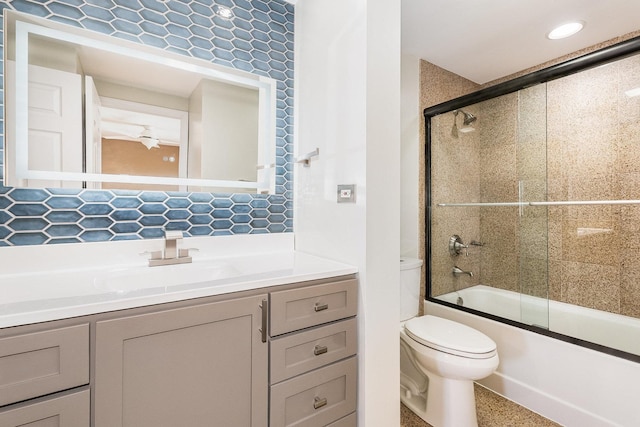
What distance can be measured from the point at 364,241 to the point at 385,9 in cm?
98

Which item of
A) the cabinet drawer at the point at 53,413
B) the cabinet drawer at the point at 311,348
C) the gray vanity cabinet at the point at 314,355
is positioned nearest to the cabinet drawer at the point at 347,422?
the gray vanity cabinet at the point at 314,355

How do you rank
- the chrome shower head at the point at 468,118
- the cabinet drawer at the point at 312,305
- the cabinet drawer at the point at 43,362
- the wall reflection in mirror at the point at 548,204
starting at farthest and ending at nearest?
the chrome shower head at the point at 468,118 < the wall reflection in mirror at the point at 548,204 < the cabinet drawer at the point at 312,305 < the cabinet drawer at the point at 43,362

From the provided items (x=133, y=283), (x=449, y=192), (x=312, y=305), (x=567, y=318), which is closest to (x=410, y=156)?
(x=449, y=192)

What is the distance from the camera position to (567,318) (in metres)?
1.90

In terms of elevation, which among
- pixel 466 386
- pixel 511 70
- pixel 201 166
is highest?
pixel 511 70

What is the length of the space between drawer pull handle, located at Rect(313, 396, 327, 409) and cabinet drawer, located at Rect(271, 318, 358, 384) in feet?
0.43

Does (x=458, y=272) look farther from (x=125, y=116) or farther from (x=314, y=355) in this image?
(x=125, y=116)

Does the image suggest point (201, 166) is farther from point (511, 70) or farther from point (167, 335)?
point (511, 70)

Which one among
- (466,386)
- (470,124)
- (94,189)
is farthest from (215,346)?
(470,124)

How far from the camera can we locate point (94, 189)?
1228 millimetres

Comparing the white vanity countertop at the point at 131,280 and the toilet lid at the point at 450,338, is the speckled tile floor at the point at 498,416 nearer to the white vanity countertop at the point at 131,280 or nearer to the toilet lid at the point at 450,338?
the toilet lid at the point at 450,338

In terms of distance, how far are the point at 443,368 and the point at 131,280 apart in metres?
1.43

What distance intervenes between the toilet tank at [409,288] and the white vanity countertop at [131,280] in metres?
0.74

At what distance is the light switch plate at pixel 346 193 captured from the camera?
127 centimetres
